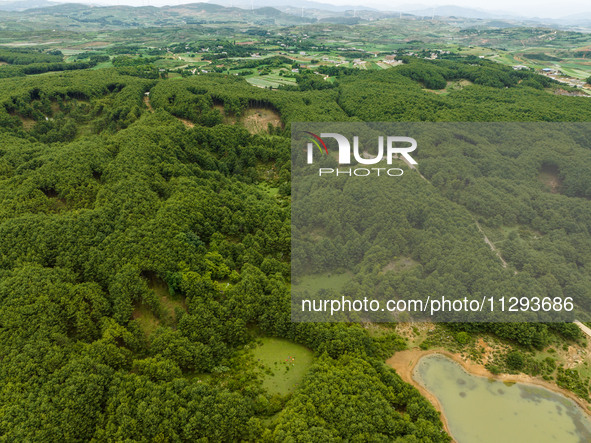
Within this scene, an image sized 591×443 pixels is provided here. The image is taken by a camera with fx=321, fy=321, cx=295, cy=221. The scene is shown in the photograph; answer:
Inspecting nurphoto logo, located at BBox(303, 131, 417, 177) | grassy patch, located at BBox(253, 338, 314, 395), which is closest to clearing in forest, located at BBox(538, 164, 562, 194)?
nurphoto logo, located at BBox(303, 131, 417, 177)

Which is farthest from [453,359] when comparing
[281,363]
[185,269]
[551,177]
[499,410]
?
[551,177]

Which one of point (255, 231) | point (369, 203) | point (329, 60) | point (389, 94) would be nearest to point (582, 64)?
point (329, 60)

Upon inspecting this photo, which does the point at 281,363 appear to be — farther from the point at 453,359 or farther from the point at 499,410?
the point at 499,410

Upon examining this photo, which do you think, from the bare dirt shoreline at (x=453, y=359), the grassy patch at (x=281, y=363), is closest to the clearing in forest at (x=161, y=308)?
the grassy patch at (x=281, y=363)

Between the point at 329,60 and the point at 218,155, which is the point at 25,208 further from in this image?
the point at 329,60

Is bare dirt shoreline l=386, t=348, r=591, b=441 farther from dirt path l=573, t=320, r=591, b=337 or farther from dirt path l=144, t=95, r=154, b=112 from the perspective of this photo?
dirt path l=144, t=95, r=154, b=112
